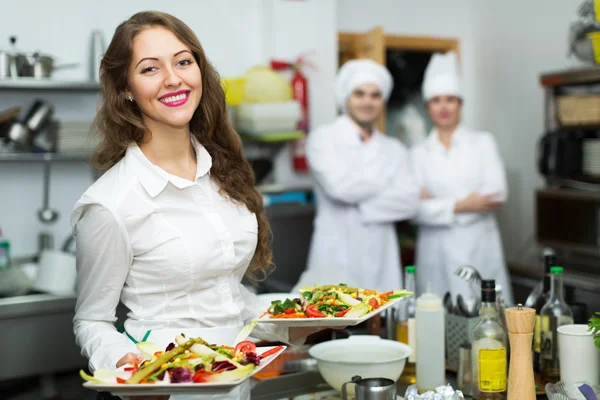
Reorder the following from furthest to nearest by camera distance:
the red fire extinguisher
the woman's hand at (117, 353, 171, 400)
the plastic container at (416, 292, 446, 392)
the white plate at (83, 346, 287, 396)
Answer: the red fire extinguisher → the plastic container at (416, 292, 446, 392) → the woman's hand at (117, 353, 171, 400) → the white plate at (83, 346, 287, 396)

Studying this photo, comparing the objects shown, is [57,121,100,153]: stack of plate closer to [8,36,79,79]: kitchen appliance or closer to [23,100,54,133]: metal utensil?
[23,100,54,133]: metal utensil

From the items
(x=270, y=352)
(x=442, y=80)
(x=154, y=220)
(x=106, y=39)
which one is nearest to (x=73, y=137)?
(x=106, y=39)

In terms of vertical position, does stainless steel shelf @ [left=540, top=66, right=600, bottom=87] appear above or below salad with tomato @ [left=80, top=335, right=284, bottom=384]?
above

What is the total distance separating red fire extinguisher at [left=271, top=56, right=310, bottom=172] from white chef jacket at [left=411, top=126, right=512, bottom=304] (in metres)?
0.66

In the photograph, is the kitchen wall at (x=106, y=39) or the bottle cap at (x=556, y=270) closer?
the bottle cap at (x=556, y=270)

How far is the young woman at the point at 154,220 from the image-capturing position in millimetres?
1492

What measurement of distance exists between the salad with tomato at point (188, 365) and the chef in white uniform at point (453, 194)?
2481 millimetres

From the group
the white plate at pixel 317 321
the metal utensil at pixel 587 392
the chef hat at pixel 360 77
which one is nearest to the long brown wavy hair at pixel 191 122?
the white plate at pixel 317 321

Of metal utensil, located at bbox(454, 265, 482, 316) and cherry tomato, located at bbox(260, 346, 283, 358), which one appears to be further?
metal utensil, located at bbox(454, 265, 482, 316)

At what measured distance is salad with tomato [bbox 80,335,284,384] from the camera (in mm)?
1217

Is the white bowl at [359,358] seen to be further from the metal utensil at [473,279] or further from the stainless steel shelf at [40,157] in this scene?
the stainless steel shelf at [40,157]

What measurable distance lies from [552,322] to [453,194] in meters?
2.11

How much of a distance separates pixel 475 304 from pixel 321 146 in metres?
1.86

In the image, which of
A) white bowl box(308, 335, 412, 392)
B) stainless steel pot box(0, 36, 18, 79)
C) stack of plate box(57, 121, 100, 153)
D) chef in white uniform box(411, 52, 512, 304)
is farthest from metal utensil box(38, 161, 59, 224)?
white bowl box(308, 335, 412, 392)
